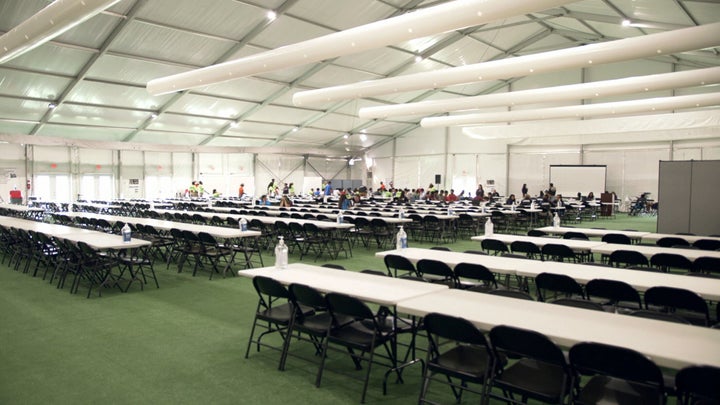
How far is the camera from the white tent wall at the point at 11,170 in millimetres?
19359

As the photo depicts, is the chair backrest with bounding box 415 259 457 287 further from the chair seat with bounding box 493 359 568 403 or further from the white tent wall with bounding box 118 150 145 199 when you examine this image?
the white tent wall with bounding box 118 150 145 199

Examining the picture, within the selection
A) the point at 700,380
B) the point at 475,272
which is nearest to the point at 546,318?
the point at 700,380

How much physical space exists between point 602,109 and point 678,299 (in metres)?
10.1

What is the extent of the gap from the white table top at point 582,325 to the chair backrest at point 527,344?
5.8 inches

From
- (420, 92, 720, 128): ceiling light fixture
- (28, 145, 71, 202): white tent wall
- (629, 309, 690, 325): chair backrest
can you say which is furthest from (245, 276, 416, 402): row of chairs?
(28, 145, 71, 202): white tent wall

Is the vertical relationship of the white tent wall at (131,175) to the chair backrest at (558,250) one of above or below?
above

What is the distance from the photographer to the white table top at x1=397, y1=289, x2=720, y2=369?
8.09ft

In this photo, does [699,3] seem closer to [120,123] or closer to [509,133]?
[509,133]

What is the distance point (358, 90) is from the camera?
36.1 ft

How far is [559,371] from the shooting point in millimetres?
2896

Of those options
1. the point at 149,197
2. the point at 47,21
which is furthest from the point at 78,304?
the point at 149,197

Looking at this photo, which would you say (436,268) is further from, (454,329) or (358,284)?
(454,329)

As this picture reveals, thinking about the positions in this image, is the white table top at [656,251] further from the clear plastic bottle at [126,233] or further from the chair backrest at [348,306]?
the clear plastic bottle at [126,233]

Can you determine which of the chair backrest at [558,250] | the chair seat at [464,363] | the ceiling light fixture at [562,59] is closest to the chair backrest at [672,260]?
the chair backrest at [558,250]
